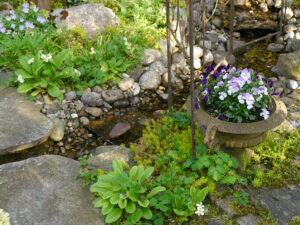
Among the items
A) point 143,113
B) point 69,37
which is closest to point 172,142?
point 143,113

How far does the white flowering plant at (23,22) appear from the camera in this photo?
5.35 meters

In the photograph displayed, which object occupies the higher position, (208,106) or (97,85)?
(208,106)

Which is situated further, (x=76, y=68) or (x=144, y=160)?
(x=76, y=68)

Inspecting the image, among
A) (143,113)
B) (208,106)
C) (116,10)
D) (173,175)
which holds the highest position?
(116,10)

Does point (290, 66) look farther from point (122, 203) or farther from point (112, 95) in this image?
point (122, 203)

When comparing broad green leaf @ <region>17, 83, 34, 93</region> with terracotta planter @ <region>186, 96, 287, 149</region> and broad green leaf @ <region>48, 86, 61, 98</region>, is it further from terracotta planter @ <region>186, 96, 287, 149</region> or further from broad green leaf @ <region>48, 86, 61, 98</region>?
terracotta planter @ <region>186, 96, 287, 149</region>

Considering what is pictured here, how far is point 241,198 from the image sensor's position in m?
2.81

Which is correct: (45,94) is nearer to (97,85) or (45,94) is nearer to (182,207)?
(97,85)

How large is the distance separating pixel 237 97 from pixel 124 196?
4.46ft

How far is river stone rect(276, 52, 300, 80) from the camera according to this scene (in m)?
5.15

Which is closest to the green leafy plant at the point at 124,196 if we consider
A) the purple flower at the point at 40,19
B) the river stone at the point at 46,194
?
the river stone at the point at 46,194

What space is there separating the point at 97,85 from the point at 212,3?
14.8 feet

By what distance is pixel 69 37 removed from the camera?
18.8 ft

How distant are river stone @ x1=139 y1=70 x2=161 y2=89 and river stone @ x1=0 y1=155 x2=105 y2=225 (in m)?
2.43
